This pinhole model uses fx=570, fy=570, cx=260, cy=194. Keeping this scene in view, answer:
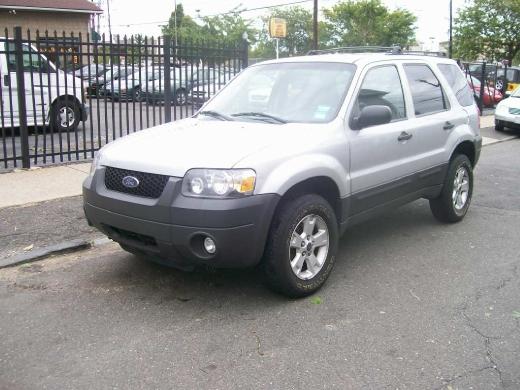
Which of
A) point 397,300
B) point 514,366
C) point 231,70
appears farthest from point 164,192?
point 231,70

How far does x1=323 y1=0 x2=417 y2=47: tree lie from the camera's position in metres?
41.4

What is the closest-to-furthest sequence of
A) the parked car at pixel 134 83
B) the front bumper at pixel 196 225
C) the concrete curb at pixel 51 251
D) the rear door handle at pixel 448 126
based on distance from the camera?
the front bumper at pixel 196 225, the concrete curb at pixel 51 251, the rear door handle at pixel 448 126, the parked car at pixel 134 83

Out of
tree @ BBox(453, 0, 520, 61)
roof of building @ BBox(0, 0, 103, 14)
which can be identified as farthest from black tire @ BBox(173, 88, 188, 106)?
tree @ BBox(453, 0, 520, 61)

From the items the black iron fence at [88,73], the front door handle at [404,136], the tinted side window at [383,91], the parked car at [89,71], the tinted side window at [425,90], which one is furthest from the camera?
the parked car at [89,71]

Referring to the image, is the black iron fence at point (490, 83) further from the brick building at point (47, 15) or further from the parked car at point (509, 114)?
the brick building at point (47, 15)

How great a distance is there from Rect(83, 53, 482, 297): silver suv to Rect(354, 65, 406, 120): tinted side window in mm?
15

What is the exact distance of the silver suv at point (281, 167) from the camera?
12.3ft

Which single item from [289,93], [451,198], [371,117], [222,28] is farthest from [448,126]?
[222,28]

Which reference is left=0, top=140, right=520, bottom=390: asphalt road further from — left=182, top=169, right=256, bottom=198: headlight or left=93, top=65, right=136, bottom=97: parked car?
left=93, top=65, right=136, bottom=97: parked car

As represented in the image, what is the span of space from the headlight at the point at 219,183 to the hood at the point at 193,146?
0.05 m

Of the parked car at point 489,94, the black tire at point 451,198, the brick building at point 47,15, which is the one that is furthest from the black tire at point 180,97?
the brick building at point 47,15

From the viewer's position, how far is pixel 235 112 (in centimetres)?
506

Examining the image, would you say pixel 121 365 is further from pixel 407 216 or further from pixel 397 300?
pixel 407 216

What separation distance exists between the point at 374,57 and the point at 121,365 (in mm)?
3431
